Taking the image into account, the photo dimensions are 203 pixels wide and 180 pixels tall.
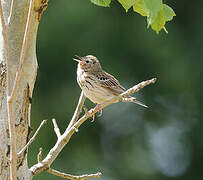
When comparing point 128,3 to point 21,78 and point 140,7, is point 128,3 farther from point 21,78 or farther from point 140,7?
point 21,78

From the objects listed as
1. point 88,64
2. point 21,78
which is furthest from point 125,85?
point 21,78

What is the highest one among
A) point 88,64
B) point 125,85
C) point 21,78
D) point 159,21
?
point 159,21

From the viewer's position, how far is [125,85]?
41.9 ft

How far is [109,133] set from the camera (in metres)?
14.1

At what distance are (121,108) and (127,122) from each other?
1.28 ft

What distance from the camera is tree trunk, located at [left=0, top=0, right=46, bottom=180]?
3.30 m

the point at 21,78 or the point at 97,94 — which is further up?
the point at 21,78

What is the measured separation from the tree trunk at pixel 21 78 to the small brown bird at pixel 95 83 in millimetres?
2361

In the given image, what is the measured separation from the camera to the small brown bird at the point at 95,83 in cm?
597

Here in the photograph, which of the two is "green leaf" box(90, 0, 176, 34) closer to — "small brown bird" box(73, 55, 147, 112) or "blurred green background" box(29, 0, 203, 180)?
"small brown bird" box(73, 55, 147, 112)

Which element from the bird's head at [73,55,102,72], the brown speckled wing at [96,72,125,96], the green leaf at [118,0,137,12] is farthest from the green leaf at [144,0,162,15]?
the bird's head at [73,55,102,72]

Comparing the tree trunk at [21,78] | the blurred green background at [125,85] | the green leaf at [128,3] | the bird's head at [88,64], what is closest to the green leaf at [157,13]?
the green leaf at [128,3]

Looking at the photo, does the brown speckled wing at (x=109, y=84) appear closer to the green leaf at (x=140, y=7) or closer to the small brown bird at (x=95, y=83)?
the small brown bird at (x=95, y=83)

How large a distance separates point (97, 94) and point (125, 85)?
22.2 ft
